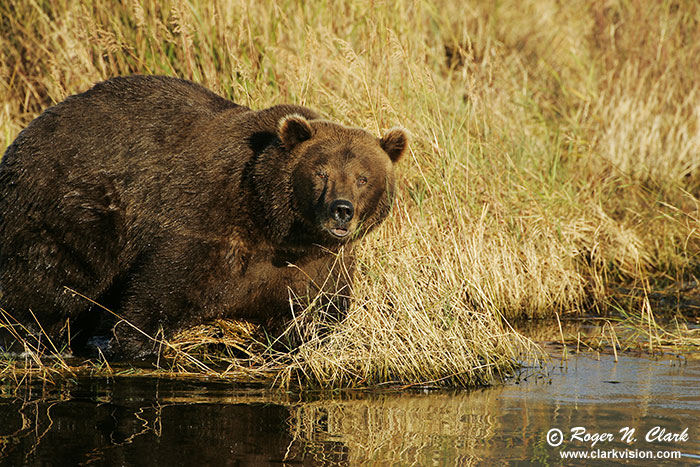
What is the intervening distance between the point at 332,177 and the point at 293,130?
421 mm

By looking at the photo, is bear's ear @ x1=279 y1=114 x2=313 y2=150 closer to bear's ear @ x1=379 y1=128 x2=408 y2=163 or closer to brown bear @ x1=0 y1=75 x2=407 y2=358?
brown bear @ x1=0 y1=75 x2=407 y2=358

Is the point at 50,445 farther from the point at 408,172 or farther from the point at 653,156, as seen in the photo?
the point at 653,156

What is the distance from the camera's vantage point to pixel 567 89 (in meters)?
11.3

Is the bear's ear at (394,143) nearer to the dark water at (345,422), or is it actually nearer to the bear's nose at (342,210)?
the bear's nose at (342,210)

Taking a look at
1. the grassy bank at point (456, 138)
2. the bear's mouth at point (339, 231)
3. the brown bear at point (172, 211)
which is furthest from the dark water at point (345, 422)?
the bear's mouth at point (339, 231)

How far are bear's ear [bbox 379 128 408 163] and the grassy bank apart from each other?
528 mm

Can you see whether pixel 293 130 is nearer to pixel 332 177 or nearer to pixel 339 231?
pixel 332 177

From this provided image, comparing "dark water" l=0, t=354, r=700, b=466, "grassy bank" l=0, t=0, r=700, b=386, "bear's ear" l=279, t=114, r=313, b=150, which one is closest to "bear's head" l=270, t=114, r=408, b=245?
"bear's ear" l=279, t=114, r=313, b=150

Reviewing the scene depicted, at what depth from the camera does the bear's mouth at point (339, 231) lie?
6227 millimetres

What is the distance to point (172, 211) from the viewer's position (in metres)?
6.46

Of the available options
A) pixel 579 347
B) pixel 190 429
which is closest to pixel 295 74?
pixel 579 347

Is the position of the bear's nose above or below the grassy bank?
above

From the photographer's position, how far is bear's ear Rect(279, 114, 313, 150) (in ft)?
21.1

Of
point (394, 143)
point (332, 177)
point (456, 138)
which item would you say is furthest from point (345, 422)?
point (456, 138)
